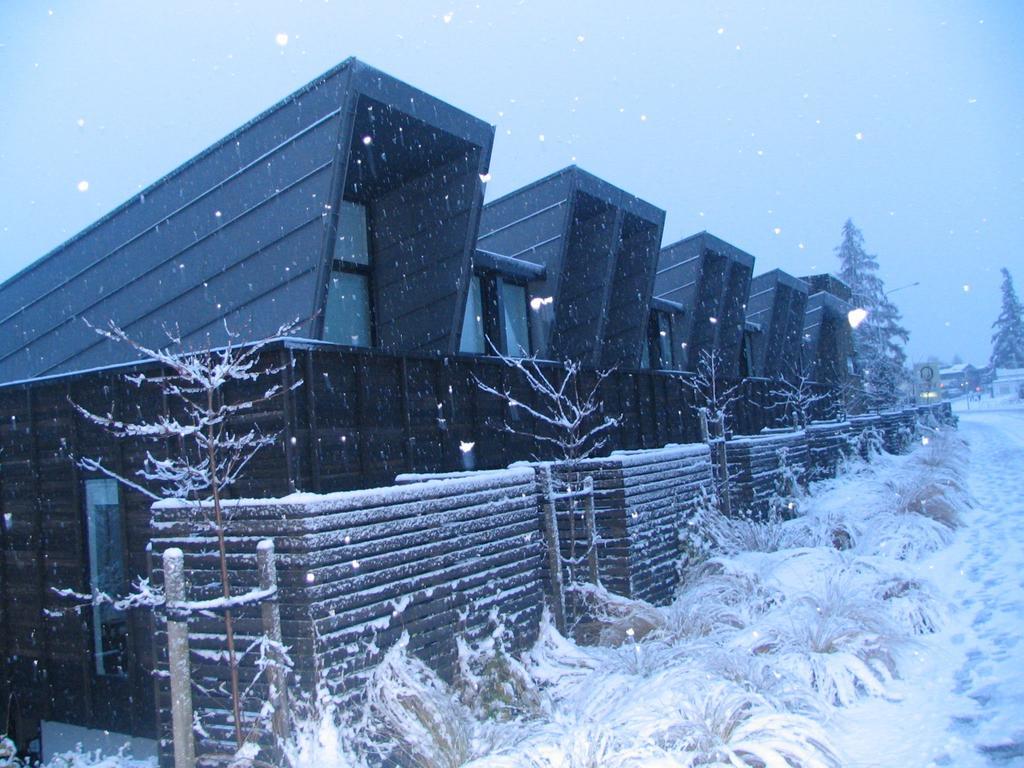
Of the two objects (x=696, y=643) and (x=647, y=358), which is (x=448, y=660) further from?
(x=647, y=358)

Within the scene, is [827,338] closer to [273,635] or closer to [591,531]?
[591,531]

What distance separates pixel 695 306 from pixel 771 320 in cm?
765

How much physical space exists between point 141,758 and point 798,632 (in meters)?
7.09

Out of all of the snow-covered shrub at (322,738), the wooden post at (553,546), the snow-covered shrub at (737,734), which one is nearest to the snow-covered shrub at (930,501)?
the wooden post at (553,546)

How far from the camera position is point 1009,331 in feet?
283

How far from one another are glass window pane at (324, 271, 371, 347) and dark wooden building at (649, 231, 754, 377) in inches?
408

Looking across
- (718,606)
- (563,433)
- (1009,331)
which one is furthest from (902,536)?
(1009,331)

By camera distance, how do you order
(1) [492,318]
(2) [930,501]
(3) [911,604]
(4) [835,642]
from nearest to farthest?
1. (4) [835,642]
2. (3) [911,604]
3. (2) [930,501]
4. (1) [492,318]

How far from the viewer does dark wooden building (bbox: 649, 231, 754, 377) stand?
20.5 metres

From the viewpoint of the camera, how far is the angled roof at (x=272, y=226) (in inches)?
364

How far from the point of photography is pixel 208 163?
10.9 m

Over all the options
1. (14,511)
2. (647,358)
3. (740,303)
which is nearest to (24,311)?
(14,511)

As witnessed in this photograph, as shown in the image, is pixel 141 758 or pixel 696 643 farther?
pixel 141 758

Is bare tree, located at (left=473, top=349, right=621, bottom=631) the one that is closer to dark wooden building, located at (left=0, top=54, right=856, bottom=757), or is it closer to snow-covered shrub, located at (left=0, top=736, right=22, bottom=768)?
dark wooden building, located at (left=0, top=54, right=856, bottom=757)
